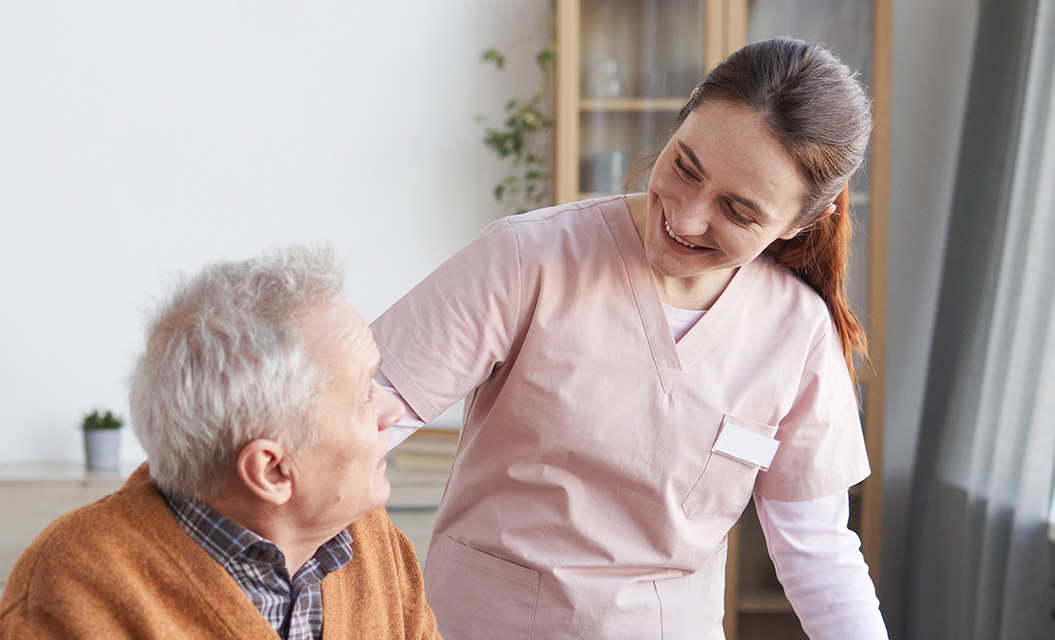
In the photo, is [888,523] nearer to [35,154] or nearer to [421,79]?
[421,79]

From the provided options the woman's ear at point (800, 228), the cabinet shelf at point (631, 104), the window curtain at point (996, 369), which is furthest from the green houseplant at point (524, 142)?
the woman's ear at point (800, 228)

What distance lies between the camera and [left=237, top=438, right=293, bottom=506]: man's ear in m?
0.94

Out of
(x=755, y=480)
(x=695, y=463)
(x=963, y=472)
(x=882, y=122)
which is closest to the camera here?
(x=695, y=463)

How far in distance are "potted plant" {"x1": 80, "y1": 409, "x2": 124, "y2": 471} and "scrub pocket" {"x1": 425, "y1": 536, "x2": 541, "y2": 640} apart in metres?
1.82

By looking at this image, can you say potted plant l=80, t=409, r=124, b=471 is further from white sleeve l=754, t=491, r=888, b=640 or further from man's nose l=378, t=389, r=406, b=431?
white sleeve l=754, t=491, r=888, b=640

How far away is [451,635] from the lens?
1.37 meters

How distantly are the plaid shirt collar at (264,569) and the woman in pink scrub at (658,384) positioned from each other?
1.02ft

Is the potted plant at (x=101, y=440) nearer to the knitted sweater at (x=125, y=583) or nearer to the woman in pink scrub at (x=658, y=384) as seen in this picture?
the woman in pink scrub at (x=658, y=384)

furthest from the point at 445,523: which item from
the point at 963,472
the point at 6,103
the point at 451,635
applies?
the point at 6,103

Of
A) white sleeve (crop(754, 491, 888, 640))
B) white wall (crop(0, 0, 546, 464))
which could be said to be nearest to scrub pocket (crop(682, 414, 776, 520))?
white sleeve (crop(754, 491, 888, 640))

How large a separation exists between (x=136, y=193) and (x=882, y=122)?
237cm

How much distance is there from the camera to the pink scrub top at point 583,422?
1.30 m

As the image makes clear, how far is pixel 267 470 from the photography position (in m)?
0.96

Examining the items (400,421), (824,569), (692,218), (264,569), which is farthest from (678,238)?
(264,569)
